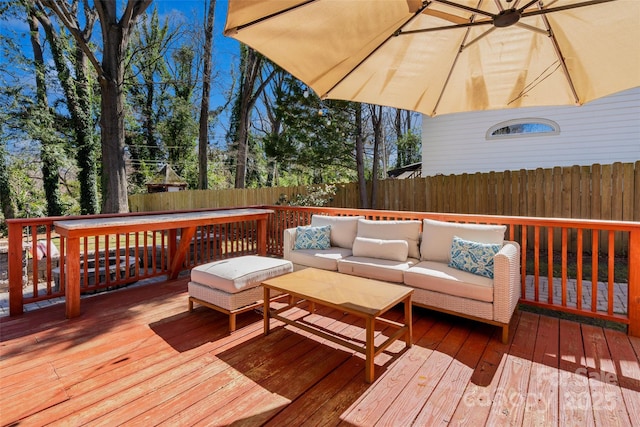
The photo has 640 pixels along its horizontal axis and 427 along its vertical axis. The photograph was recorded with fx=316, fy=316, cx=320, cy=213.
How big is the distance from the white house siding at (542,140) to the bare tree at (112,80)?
7.35 metres

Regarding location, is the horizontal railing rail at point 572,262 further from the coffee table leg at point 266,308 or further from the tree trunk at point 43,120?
the tree trunk at point 43,120

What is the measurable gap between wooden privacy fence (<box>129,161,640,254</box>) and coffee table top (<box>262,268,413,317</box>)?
4.76m

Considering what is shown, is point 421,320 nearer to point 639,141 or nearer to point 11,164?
point 639,141

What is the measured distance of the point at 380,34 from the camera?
2553 millimetres

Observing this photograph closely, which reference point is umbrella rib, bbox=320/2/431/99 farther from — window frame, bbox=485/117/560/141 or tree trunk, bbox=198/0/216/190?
tree trunk, bbox=198/0/216/190

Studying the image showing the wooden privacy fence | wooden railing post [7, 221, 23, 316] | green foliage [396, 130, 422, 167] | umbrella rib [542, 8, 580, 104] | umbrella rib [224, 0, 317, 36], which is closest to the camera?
umbrella rib [224, 0, 317, 36]

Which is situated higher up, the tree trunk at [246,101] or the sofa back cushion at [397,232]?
the tree trunk at [246,101]

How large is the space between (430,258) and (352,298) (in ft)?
5.01

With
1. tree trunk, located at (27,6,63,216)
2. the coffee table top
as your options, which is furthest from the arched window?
tree trunk, located at (27,6,63,216)

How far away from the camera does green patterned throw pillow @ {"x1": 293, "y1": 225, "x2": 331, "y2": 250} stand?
169 inches

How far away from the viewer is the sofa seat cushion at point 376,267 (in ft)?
11.0

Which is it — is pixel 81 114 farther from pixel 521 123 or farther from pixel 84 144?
pixel 521 123

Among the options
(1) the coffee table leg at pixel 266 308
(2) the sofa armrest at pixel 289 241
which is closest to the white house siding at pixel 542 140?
(2) the sofa armrest at pixel 289 241

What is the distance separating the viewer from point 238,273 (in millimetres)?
3055
